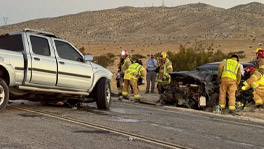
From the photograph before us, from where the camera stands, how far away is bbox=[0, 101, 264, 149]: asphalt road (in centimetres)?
668

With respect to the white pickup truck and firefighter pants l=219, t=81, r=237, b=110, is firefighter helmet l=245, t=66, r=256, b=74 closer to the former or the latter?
firefighter pants l=219, t=81, r=237, b=110

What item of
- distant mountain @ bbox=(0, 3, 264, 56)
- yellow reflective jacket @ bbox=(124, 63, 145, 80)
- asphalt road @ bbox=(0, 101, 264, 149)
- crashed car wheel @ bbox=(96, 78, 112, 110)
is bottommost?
asphalt road @ bbox=(0, 101, 264, 149)

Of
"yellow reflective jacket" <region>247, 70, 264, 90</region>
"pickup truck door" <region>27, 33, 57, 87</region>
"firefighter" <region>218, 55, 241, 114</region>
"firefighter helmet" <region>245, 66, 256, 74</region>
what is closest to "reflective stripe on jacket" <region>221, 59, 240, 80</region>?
"firefighter" <region>218, 55, 241, 114</region>

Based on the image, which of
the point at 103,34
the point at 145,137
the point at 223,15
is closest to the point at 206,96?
the point at 145,137

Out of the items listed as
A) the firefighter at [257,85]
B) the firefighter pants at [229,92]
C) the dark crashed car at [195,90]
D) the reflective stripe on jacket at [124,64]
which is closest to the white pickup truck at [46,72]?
Answer: the dark crashed car at [195,90]

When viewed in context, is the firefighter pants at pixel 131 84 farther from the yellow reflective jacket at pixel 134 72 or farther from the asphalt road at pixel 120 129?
the asphalt road at pixel 120 129

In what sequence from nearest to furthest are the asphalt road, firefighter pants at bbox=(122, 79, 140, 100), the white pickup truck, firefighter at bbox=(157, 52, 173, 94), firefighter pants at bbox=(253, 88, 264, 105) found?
the asphalt road, the white pickup truck, firefighter pants at bbox=(253, 88, 264, 105), firefighter pants at bbox=(122, 79, 140, 100), firefighter at bbox=(157, 52, 173, 94)

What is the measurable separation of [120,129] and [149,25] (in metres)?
93.1

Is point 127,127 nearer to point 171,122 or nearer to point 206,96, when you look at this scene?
point 171,122

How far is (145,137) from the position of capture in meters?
7.40

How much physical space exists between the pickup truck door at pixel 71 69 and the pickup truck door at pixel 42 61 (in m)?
0.19

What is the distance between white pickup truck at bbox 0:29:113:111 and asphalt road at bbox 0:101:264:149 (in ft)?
1.49

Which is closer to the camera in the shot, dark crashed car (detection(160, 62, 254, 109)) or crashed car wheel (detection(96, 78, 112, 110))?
crashed car wheel (detection(96, 78, 112, 110))

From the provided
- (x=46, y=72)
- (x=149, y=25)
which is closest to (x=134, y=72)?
(x=46, y=72)
